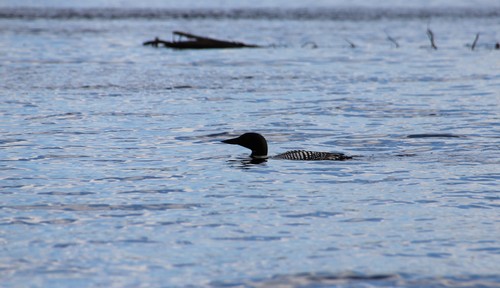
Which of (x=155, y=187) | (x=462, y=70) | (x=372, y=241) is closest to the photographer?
(x=372, y=241)

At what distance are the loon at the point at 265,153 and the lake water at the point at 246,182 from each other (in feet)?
0.64

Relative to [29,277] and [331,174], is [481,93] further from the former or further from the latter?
[29,277]

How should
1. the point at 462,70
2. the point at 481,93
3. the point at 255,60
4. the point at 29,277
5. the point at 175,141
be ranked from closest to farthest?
the point at 29,277 → the point at 175,141 → the point at 481,93 → the point at 462,70 → the point at 255,60

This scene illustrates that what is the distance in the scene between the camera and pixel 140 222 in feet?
44.1

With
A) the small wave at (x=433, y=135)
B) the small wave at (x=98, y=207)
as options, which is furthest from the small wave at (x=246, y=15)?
the small wave at (x=98, y=207)

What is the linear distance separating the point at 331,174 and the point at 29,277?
23.6ft

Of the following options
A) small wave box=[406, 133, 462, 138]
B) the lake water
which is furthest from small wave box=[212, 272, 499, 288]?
small wave box=[406, 133, 462, 138]

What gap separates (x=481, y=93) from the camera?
102 ft

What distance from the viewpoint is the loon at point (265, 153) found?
61.3 feet

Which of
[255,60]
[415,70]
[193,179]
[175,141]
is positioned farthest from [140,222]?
[255,60]

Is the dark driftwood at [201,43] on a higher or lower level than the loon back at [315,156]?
lower

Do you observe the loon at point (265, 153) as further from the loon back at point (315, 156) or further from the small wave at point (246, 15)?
the small wave at point (246, 15)

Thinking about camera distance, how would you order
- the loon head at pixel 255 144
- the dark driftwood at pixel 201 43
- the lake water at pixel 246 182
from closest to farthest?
the lake water at pixel 246 182 → the loon head at pixel 255 144 → the dark driftwood at pixel 201 43

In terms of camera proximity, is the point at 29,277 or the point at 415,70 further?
the point at 415,70
